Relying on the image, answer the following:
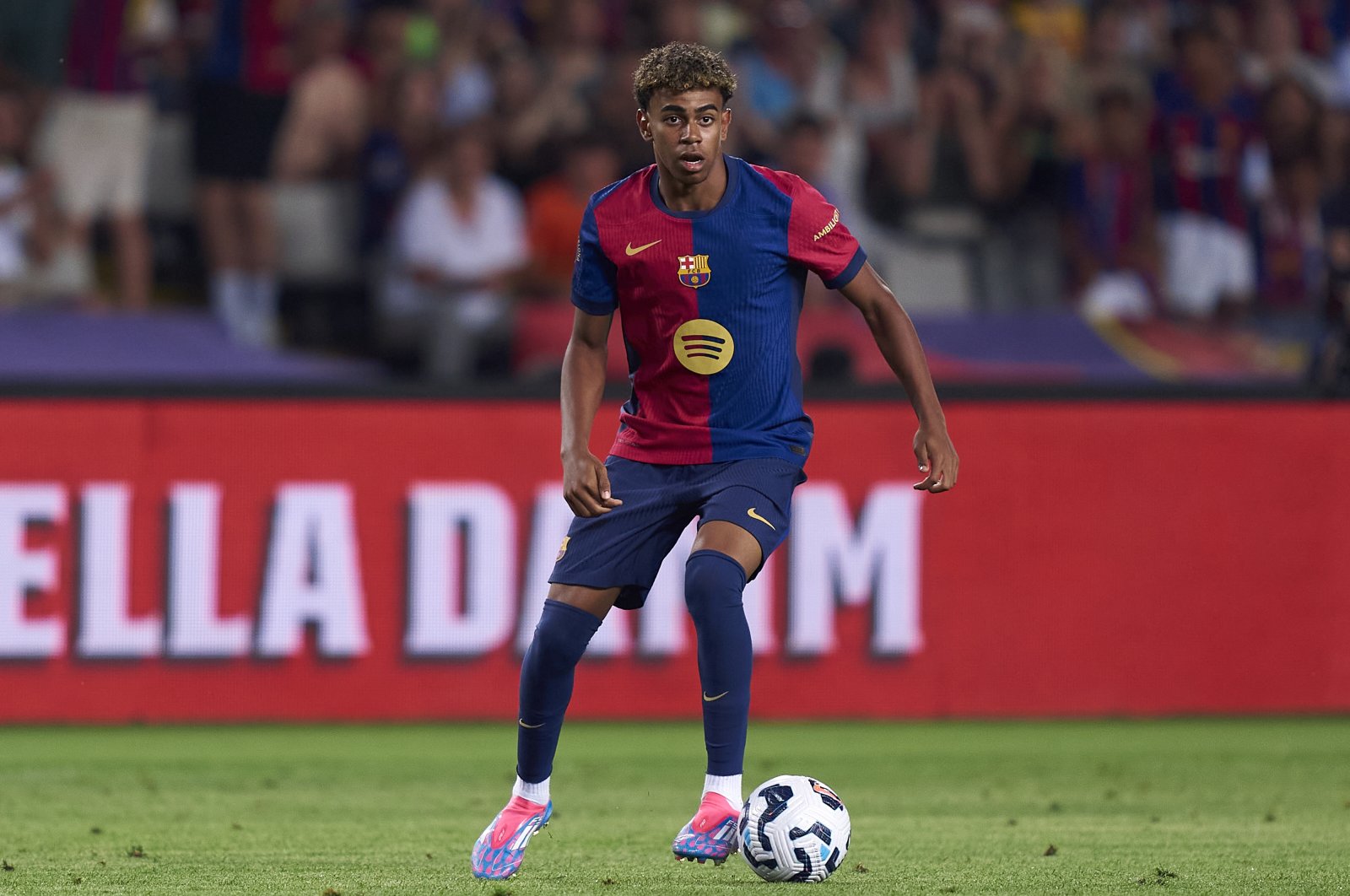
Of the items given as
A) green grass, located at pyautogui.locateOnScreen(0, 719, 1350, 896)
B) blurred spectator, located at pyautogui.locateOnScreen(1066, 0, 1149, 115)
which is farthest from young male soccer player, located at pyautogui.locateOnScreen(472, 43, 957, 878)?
blurred spectator, located at pyautogui.locateOnScreen(1066, 0, 1149, 115)

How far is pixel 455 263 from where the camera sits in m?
11.0

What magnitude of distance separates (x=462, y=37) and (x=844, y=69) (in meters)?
2.34

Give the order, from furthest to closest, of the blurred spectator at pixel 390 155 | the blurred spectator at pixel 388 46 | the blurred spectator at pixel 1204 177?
the blurred spectator at pixel 1204 177, the blurred spectator at pixel 388 46, the blurred spectator at pixel 390 155

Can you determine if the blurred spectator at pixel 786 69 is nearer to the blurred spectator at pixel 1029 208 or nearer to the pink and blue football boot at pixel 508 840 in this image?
the blurred spectator at pixel 1029 208

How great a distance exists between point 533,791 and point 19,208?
7012 mm

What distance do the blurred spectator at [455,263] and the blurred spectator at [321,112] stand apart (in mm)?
541

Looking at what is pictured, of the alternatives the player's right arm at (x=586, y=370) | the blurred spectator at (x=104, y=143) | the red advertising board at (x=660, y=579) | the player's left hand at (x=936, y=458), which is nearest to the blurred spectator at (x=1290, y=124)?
the red advertising board at (x=660, y=579)

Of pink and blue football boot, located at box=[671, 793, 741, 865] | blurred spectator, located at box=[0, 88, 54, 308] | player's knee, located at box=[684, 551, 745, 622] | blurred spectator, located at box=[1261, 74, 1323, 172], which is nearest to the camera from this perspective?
pink and blue football boot, located at box=[671, 793, 741, 865]

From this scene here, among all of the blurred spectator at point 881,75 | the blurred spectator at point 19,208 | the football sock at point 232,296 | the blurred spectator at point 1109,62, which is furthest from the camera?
the blurred spectator at point 1109,62

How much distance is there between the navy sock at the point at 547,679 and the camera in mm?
4867

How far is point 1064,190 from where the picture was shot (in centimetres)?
1204

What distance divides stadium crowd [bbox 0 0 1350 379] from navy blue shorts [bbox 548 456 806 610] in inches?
223

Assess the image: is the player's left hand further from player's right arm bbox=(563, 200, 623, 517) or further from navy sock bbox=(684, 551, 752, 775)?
player's right arm bbox=(563, 200, 623, 517)

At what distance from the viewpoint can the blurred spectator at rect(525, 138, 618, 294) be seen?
11.0 meters
